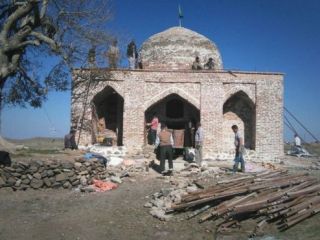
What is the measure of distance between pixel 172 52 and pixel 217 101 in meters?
4.53

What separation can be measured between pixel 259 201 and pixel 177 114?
43.6 ft

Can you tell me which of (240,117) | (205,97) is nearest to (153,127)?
(205,97)

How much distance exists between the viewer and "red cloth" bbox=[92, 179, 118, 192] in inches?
486

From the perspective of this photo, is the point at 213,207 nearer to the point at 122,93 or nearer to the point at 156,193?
the point at 156,193

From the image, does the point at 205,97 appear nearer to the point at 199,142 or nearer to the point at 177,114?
the point at 177,114

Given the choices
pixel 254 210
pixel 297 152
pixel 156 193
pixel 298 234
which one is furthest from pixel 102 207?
pixel 297 152

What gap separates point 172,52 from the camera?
23.0 metres

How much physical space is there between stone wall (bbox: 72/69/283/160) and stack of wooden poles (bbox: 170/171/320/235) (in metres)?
9.52

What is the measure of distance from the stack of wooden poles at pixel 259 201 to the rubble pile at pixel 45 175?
4.16 metres

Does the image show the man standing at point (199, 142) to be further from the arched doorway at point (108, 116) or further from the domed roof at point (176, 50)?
the domed roof at point (176, 50)

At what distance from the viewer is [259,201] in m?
8.54

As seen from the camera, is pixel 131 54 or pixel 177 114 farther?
pixel 131 54

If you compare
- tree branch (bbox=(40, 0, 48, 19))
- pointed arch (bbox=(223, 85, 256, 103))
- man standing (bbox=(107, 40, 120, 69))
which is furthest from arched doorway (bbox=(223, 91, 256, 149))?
tree branch (bbox=(40, 0, 48, 19))

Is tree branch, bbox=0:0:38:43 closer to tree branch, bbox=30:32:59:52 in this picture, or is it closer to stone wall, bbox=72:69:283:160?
tree branch, bbox=30:32:59:52
